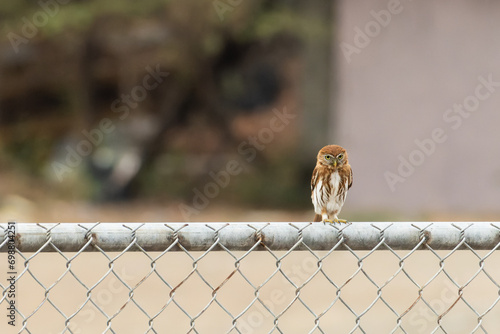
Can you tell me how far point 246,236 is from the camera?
5.69 feet

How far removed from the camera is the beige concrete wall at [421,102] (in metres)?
8.99

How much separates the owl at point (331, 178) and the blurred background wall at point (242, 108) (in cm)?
543

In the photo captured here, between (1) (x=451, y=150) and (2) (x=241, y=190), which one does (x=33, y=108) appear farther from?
(1) (x=451, y=150)

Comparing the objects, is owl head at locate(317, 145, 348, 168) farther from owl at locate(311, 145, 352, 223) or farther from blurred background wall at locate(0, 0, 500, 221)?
blurred background wall at locate(0, 0, 500, 221)

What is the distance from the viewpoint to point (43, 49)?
486 inches

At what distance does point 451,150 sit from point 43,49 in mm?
7531
